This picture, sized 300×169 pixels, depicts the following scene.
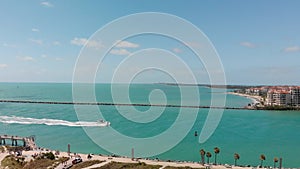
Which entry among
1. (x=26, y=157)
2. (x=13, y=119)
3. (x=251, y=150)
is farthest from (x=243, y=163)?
(x=13, y=119)

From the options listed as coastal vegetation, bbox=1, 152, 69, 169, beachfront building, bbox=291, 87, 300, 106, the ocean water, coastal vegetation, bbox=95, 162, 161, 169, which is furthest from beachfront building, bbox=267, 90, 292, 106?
coastal vegetation, bbox=1, 152, 69, 169

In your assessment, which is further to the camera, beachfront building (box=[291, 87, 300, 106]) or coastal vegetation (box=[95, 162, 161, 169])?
beachfront building (box=[291, 87, 300, 106])

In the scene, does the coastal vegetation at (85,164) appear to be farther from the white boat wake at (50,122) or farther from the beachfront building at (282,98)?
the beachfront building at (282,98)

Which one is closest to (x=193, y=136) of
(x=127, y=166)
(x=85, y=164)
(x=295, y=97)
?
(x=127, y=166)

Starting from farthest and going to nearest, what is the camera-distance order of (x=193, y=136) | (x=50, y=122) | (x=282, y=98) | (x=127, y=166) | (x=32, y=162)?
1. (x=282, y=98)
2. (x=50, y=122)
3. (x=193, y=136)
4. (x=32, y=162)
5. (x=127, y=166)

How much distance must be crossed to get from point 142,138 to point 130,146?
161 inches

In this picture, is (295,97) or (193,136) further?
(295,97)

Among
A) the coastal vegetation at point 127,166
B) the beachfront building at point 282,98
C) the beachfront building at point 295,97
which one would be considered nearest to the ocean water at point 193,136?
the coastal vegetation at point 127,166

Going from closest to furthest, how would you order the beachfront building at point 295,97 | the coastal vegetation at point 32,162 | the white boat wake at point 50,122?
the coastal vegetation at point 32,162 < the white boat wake at point 50,122 < the beachfront building at point 295,97

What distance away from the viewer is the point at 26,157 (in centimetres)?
2062

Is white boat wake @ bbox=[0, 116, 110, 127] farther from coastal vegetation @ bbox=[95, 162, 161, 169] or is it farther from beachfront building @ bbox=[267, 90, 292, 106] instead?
beachfront building @ bbox=[267, 90, 292, 106]

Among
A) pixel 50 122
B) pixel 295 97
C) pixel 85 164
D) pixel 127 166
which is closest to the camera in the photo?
pixel 127 166

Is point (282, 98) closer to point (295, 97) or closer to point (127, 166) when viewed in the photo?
point (295, 97)

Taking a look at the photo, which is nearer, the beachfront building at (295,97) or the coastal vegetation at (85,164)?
the coastal vegetation at (85,164)
